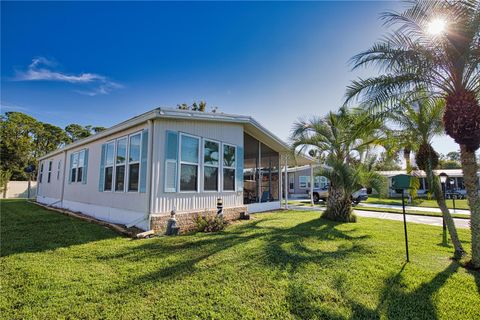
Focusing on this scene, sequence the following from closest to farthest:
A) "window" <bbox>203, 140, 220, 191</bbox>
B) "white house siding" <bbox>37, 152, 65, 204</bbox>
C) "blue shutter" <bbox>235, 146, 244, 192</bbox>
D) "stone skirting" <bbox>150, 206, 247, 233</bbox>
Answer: "stone skirting" <bbox>150, 206, 247, 233</bbox>
"window" <bbox>203, 140, 220, 191</bbox>
"blue shutter" <bbox>235, 146, 244, 192</bbox>
"white house siding" <bbox>37, 152, 65, 204</bbox>

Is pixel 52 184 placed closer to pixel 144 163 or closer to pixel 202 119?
pixel 144 163

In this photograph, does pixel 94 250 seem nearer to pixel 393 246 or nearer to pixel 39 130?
pixel 393 246

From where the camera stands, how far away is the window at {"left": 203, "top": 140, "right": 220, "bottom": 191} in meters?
8.09

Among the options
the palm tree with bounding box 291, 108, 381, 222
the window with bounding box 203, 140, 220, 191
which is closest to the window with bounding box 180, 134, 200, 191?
the window with bounding box 203, 140, 220, 191

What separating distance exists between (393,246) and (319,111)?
6.50 m

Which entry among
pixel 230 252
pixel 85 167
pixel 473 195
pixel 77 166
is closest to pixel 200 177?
pixel 230 252

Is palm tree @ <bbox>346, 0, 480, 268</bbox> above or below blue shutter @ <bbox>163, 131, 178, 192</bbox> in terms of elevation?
above

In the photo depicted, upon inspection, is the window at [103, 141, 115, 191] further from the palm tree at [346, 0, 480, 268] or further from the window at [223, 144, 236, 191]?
the palm tree at [346, 0, 480, 268]

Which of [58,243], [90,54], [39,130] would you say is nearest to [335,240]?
[58,243]

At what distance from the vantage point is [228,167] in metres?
9.03

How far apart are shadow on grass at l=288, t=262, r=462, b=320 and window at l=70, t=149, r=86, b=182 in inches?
445

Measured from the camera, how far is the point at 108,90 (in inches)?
479

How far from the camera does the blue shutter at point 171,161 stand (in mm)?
6852

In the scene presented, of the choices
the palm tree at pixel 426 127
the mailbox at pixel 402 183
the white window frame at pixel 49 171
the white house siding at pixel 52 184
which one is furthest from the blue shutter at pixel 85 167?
the palm tree at pixel 426 127
